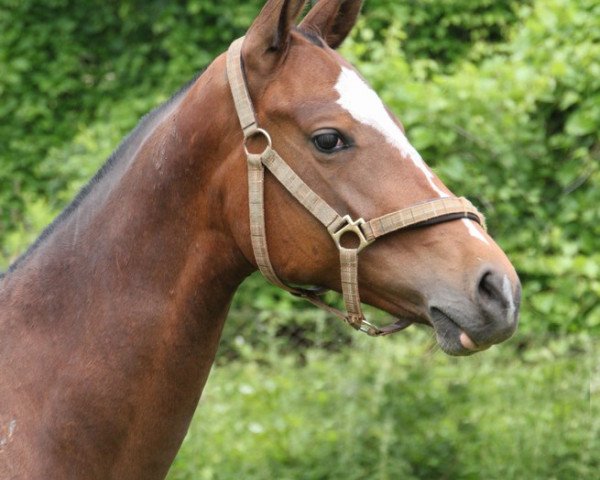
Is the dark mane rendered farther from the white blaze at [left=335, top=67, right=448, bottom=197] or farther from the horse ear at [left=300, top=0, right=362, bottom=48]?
the white blaze at [left=335, top=67, right=448, bottom=197]

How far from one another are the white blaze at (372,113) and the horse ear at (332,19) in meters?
0.27

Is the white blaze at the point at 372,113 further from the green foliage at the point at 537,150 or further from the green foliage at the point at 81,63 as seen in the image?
the green foliage at the point at 81,63

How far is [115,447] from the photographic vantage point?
2.26 m

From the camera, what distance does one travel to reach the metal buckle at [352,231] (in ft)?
7.15

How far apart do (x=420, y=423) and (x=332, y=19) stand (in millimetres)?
2536

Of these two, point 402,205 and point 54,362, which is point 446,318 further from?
point 54,362

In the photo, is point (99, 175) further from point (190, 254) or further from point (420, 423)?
point (420, 423)

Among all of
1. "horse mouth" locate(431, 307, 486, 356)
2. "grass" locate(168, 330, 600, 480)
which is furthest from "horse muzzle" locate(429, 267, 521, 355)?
"grass" locate(168, 330, 600, 480)

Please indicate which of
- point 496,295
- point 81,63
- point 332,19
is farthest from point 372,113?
point 81,63

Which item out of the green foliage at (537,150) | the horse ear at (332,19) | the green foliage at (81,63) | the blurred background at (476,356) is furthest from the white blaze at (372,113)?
the green foliage at (81,63)

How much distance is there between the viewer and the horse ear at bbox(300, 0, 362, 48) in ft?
8.23

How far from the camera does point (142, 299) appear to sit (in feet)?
7.60

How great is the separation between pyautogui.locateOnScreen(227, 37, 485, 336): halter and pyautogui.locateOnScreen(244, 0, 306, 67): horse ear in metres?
0.04

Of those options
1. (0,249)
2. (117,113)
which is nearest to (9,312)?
(0,249)
